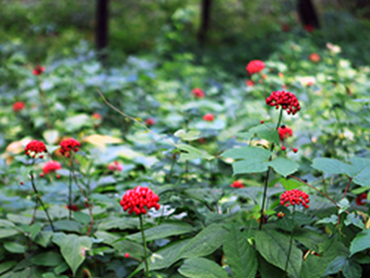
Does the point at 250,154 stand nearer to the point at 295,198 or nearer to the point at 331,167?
the point at 295,198

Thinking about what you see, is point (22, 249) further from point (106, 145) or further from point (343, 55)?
point (343, 55)

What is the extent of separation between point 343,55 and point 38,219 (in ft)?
19.2

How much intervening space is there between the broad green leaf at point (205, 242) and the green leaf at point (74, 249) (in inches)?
15.1

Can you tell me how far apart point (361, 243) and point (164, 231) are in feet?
2.11

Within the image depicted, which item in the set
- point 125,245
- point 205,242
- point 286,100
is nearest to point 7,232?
point 125,245

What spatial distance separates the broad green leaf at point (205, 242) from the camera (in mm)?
1070

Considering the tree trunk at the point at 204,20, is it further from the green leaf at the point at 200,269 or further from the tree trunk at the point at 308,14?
the green leaf at the point at 200,269

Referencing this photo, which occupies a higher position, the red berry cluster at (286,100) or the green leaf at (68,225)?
the red berry cluster at (286,100)

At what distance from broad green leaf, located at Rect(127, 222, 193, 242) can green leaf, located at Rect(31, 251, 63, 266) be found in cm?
32

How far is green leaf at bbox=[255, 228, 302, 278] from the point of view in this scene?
1.02m

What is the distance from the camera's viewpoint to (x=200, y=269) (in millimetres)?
1001

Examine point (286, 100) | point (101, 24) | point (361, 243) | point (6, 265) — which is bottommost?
point (6, 265)

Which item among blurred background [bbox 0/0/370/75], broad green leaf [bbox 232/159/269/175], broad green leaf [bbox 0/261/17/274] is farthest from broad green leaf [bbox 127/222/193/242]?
blurred background [bbox 0/0/370/75]

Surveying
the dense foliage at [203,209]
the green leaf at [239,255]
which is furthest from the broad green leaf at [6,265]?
the green leaf at [239,255]
